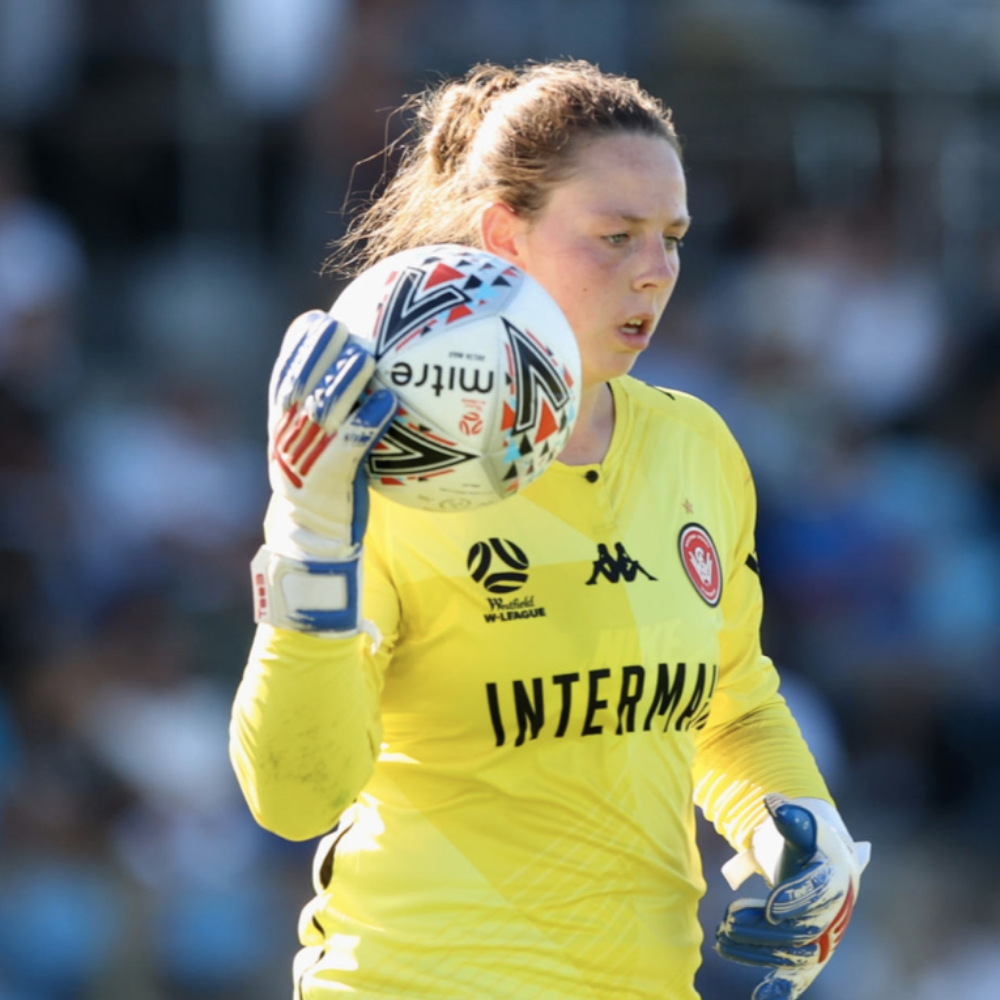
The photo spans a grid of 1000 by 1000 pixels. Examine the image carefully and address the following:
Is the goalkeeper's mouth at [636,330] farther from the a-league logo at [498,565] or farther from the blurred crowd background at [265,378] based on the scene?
the blurred crowd background at [265,378]

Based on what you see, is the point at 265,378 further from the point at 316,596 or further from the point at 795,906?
the point at 316,596

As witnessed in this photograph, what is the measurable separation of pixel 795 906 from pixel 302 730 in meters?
0.97

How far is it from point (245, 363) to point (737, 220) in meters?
2.63

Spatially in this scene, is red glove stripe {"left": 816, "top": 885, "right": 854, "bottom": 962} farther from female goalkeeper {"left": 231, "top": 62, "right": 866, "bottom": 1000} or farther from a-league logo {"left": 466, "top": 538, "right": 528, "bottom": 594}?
a-league logo {"left": 466, "top": 538, "right": 528, "bottom": 594}

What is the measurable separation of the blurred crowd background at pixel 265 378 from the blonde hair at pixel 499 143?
3377mm

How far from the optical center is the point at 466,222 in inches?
117

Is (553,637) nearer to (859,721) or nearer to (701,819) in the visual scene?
(701,819)

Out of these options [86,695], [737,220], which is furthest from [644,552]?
[737,220]

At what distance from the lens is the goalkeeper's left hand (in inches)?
111

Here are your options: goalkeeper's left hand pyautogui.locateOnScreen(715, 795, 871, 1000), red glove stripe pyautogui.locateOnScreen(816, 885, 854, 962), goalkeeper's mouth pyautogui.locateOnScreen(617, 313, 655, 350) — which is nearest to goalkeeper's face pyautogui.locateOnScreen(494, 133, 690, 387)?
goalkeeper's mouth pyautogui.locateOnScreen(617, 313, 655, 350)

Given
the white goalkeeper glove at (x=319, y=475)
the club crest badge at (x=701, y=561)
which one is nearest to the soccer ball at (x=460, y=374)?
the white goalkeeper glove at (x=319, y=475)

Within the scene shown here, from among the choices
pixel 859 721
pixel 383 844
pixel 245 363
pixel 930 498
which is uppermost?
pixel 383 844

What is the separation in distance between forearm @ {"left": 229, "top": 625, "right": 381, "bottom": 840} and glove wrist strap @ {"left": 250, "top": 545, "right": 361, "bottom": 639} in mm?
22

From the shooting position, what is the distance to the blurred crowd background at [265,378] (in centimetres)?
620
